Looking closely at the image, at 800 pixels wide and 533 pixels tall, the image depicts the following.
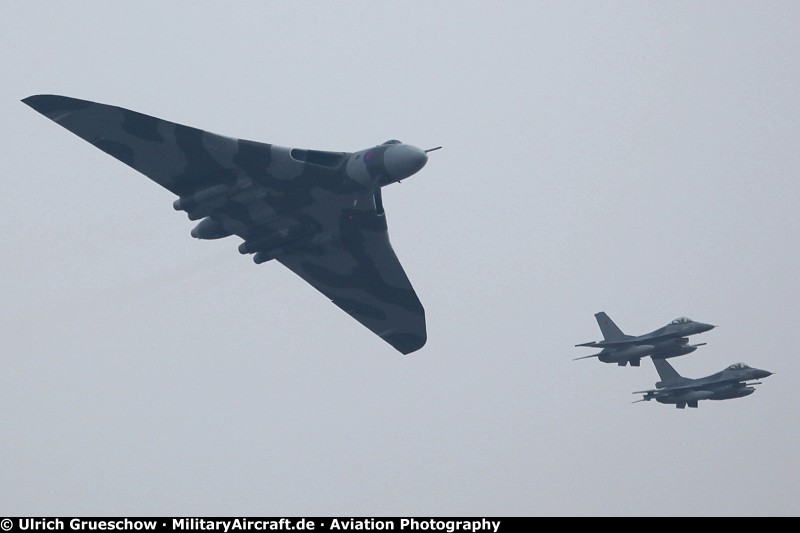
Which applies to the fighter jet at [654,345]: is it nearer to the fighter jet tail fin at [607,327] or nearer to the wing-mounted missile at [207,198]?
the fighter jet tail fin at [607,327]

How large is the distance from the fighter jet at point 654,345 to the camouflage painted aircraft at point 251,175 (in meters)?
35.4

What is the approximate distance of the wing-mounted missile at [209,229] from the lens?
37781 millimetres

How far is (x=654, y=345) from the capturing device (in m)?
70.7

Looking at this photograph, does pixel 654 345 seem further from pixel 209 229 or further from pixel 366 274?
pixel 209 229

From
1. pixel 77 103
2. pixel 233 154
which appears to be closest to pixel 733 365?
pixel 233 154

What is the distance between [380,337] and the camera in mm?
45844

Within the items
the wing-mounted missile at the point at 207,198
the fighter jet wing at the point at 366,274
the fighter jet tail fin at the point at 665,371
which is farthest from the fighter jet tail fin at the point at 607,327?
the wing-mounted missile at the point at 207,198

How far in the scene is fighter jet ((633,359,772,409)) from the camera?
69.8m

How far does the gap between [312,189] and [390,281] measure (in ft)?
26.4

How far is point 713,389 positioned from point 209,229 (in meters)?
44.2
